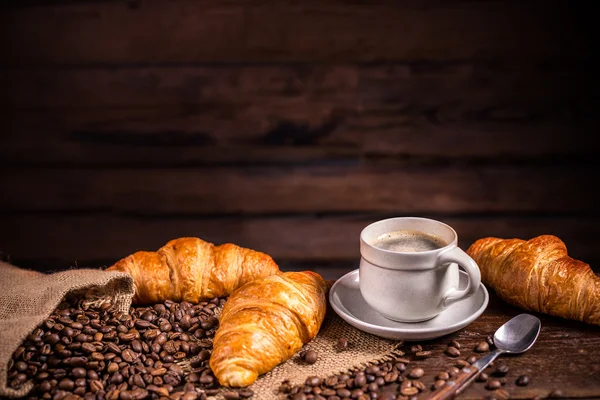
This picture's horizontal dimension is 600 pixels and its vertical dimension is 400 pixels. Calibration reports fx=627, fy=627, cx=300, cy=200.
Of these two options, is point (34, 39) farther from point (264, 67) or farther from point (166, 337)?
point (166, 337)

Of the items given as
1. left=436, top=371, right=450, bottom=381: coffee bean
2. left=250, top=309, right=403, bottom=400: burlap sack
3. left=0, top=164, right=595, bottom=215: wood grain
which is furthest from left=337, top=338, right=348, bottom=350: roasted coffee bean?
→ left=0, top=164, right=595, bottom=215: wood grain

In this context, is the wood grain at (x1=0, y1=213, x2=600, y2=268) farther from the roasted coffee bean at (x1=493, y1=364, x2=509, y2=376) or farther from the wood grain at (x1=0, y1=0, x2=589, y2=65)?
the roasted coffee bean at (x1=493, y1=364, x2=509, y2=376)

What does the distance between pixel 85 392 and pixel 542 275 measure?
1.14 meters

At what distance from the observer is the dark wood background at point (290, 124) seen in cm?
243

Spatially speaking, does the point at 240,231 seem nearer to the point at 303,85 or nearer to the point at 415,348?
the point at 303,85

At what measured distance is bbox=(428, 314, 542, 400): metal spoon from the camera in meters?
1.32

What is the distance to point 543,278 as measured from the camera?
5.26 ft

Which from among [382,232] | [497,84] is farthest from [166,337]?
[497,84]

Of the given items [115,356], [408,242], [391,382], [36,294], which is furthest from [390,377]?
[36,294]

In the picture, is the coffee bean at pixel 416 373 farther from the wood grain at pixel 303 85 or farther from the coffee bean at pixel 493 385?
the wood grain at pixel 303 85

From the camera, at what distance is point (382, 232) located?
164cm

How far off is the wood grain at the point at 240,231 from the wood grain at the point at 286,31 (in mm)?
693

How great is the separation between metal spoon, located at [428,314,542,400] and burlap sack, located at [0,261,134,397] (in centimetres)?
86

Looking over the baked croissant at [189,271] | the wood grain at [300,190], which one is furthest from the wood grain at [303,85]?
the baked croissant at [189,271]
